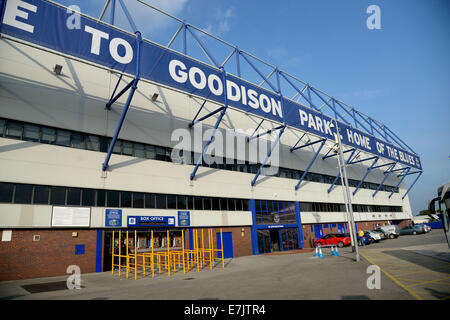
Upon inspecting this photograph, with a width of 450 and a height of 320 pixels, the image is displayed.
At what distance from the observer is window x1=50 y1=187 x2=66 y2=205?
15639 millimetres

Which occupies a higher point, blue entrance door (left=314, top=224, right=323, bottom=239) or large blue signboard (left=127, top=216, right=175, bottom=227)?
large blue signboard (left=127, top=216, right=175, bottom=227)

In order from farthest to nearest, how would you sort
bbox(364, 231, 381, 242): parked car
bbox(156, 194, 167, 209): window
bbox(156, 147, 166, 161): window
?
bbox(364, 231, 381, 242): parked car
bbox(156, 147, 166, 161): window
bbox(156, 194, 167, 209): window

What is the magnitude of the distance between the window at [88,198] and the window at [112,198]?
90 cm

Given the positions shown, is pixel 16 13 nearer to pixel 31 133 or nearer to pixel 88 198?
pixel 31 133

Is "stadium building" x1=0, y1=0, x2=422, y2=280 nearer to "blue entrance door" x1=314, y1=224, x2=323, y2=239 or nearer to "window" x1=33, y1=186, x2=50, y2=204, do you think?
"window" x1=33, y1=186, x2=50, y2=204

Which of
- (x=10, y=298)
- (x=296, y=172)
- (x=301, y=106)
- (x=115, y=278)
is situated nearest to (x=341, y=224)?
(x=296, y=172)

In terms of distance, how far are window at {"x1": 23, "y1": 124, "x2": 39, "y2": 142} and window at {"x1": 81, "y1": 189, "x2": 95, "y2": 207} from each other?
4.03 metres

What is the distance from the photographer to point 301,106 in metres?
28.1

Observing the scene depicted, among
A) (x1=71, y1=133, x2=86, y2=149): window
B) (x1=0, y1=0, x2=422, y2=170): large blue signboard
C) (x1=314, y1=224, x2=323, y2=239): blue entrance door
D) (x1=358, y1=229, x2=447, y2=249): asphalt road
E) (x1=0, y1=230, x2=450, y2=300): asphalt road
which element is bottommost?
(x1=358, y1=229, x2=447, y2=249): asphalt road

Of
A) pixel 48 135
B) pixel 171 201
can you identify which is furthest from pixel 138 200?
pixel 48 135

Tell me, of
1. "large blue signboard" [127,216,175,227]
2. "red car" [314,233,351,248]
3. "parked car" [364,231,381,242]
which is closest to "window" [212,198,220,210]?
"large blue signboard" [127,216,175,227]

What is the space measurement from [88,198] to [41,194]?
2433 millimetres

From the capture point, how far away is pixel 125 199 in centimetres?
1841

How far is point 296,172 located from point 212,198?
13.1 metres
